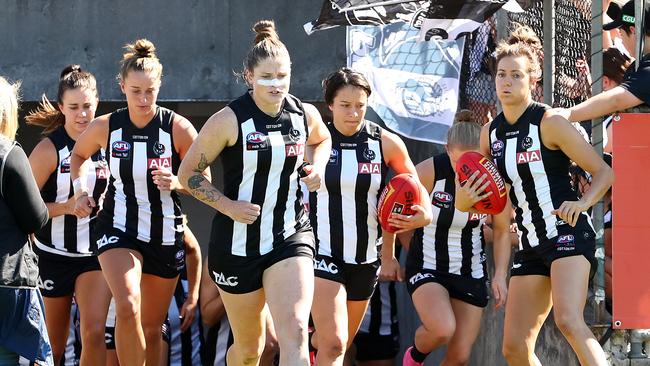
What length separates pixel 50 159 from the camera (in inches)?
327

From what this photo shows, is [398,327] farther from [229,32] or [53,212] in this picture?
[53,212]

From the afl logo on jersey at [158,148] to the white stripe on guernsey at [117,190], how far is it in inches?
9.6

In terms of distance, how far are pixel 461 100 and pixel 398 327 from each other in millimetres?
2494

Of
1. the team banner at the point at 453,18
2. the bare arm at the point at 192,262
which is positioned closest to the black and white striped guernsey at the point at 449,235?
the team banner at the point at 453,18

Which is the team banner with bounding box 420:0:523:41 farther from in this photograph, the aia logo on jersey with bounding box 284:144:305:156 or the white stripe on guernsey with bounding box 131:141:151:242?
the aia logo on jersey with bounding box 284:144:305:156

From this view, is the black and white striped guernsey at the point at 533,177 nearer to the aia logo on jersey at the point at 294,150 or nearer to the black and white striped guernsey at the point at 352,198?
the black and white striped guernsey at the point at 352,198

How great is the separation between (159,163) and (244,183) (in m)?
1.54

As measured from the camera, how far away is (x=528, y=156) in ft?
22.1

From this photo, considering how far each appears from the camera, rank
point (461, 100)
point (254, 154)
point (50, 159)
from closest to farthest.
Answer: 1. point (254, 154)
2. point (50, 159)
3. point (461, 100)

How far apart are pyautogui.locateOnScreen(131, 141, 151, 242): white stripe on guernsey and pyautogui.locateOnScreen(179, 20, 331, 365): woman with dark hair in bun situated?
1335 millimetres

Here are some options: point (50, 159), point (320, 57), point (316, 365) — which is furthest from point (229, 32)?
point (316, 365)

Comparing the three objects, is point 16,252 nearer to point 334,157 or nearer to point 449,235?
point 334,157

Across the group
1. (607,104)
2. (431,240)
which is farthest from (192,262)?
(607,104)

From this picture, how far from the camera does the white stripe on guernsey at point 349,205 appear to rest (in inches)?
298
